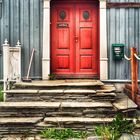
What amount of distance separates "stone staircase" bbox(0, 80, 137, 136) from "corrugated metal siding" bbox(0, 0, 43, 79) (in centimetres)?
207

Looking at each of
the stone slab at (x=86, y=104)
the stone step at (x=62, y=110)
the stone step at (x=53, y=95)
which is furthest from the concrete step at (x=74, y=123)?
the stone step at (x=53, y=95)

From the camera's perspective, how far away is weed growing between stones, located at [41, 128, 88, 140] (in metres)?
6.09

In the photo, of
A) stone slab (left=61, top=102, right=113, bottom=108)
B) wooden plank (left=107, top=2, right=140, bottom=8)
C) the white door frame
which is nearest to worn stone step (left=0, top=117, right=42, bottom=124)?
stone slab (left=61, top=102, right=113, bottom=108)

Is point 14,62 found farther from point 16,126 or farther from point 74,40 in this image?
point 16,126

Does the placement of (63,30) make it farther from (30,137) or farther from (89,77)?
(30,137)

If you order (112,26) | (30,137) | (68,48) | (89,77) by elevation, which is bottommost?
(30,137)

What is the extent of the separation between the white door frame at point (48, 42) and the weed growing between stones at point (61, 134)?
355cm

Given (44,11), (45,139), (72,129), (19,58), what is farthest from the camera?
(44,11)

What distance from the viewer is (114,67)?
975 cm

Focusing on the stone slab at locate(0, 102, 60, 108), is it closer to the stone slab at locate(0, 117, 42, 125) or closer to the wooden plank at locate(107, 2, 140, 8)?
the stone slab at locate(0, 117, 42, 125)

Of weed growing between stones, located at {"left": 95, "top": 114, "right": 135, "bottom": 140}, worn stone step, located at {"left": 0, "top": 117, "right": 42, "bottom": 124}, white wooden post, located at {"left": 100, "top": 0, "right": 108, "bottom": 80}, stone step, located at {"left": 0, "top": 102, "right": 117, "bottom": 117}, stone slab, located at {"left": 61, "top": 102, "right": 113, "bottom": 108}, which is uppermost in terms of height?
white wooden post, located at {"left": 100, "top": 0, "right": 108, "bottom": 80}

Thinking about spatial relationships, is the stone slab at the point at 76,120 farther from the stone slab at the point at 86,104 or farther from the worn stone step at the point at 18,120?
the stone slab at the point at 86,104

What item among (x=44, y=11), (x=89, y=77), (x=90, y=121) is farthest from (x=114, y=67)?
(x=90, y=121)

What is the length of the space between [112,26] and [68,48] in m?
1.44
